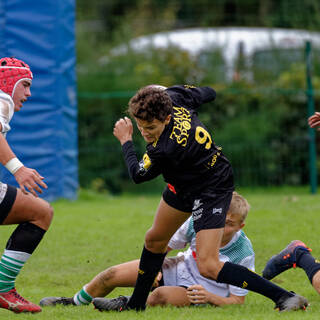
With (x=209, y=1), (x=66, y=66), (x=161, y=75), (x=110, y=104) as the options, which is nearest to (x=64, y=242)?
(x=66, y=66)

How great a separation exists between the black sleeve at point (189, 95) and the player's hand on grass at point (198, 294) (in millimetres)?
1305

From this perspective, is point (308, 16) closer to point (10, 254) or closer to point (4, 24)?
point (4, 24)

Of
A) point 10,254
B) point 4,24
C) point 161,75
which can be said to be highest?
point 4,24

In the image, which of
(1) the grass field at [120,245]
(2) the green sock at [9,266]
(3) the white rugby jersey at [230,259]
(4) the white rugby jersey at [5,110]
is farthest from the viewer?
(3) the white rugby jersey at [230,259]

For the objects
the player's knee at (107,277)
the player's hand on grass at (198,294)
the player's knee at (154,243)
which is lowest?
the player's hand on grass at (198,294)

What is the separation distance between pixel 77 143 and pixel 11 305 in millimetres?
8251

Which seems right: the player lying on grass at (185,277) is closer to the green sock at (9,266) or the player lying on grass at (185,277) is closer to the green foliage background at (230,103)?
the green sock at (9,266)

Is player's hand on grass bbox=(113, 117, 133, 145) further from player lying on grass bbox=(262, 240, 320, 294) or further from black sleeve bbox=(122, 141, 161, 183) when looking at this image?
player lying on grass bbox=(262, 240, 320, 294)

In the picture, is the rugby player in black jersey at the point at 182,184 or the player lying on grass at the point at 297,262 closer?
the rugby player in black jersey at the point at 182,184

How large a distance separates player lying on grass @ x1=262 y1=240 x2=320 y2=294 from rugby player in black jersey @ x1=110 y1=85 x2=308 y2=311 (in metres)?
0.47

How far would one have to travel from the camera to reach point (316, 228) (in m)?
8.57

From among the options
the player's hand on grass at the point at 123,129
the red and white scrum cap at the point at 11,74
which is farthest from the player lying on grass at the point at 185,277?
the red and white scrum cap at the point at 11,74

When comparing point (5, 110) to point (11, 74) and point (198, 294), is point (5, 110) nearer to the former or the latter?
point (11, 74)

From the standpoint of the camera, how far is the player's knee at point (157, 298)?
17.9 feet
